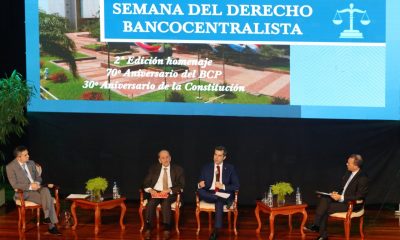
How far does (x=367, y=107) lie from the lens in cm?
957

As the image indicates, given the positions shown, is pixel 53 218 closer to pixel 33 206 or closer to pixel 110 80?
pixel 33 206

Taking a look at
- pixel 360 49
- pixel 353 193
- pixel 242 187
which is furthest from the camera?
pixel 242 187

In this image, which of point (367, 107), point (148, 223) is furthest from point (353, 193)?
point (148, 223)

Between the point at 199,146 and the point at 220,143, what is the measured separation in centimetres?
28

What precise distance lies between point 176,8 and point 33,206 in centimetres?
297

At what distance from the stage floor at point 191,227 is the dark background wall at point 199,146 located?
399 mm

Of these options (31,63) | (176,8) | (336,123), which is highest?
(176,8)

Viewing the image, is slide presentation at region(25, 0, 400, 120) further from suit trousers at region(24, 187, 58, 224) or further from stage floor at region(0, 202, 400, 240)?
suit trousers at region(24, 187, 58, 224)

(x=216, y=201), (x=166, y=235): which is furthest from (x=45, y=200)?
(x=216, y=201)

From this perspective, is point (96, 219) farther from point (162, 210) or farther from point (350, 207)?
point (350, 207)

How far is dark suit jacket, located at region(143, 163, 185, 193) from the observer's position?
902 centimetres

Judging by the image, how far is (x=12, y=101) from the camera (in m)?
9.34

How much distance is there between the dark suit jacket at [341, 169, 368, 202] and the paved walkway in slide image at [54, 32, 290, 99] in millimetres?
1488

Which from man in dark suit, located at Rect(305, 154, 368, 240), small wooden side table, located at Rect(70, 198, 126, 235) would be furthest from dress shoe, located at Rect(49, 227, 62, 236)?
man in dark suit, located at Rect(305, 154, 368, 240)
